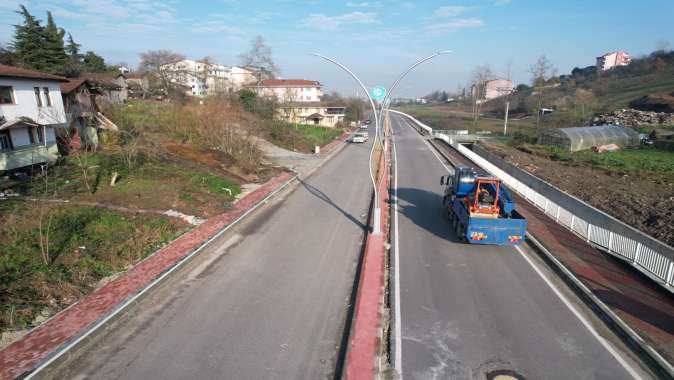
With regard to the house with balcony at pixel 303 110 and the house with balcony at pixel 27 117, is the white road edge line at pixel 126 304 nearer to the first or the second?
the house with balcony at pixel 27 117

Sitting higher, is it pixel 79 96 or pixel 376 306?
pixel 79 96

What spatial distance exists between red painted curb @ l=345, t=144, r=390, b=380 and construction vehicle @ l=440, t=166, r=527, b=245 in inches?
117

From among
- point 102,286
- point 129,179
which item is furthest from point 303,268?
point 129,179

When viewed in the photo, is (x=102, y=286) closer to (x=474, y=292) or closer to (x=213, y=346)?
(x=213, y=346)

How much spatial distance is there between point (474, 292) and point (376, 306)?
2823 mm

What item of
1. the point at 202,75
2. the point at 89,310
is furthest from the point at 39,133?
the point at 202,75

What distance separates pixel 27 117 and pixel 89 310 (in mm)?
16290

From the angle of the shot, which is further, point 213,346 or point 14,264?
point 14,264

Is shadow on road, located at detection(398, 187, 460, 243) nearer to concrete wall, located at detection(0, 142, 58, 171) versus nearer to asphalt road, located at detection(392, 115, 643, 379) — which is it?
asphalt road, located at detection(392, 115, 643, 379)

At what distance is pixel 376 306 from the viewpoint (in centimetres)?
941

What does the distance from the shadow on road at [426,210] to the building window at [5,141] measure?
19368 millimetres

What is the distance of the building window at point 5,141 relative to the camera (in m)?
18.8

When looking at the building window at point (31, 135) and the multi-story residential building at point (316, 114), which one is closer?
the building window at point (31, 135)

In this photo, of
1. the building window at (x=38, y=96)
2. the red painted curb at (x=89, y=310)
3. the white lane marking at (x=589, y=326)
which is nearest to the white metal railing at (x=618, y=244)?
the white lane marking at (x=589, y=326)
